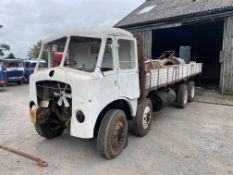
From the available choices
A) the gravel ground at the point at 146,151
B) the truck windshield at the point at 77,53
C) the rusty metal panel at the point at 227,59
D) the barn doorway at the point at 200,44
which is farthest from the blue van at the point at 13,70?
the rusty metal panel at the point at 227,59

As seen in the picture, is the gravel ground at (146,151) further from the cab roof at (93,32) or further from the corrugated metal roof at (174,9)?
the corrugated metal roof at (174,9)

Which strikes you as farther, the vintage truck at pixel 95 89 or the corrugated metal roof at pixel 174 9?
the corrugated metal roof at pixel 174 9

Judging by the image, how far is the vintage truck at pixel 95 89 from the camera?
127 inches

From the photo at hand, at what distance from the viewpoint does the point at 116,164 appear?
3.51m

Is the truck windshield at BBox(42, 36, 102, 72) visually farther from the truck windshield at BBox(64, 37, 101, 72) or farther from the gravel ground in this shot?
the gravel ground

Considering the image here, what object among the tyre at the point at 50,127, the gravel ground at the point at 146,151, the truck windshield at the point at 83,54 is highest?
the truck windshield at the point at 83,54

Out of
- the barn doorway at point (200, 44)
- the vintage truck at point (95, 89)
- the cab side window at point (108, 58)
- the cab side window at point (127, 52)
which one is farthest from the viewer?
the barn doorway at point (200, 44)

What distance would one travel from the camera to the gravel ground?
132 inches

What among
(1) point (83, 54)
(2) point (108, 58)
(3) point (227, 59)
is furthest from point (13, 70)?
(3) point (227, 59)

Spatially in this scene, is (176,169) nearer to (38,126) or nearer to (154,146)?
(154,146)

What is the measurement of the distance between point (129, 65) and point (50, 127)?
7.39 feet

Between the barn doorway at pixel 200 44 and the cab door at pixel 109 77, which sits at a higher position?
the barn doorway at pixel 200 44

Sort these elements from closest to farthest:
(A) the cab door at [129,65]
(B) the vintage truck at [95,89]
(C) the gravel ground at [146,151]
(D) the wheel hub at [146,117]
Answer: (B) the vintage truck at [95,89] → (C) the gravel ground at [146,151] → (A) the cab door at [129,65] → (D) the wheel hub at [146,117]

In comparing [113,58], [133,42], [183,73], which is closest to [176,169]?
[113,58]
